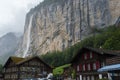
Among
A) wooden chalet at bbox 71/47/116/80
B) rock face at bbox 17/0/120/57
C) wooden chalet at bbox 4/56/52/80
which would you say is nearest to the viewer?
wooden chalet at bbox 71/47/116/80

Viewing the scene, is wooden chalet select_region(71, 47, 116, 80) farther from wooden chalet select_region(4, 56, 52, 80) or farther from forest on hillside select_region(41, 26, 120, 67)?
forest on hillside select_region(41, 26, 120, 67)

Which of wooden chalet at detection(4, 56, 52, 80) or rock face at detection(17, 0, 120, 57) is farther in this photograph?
rock face at detection(17, 0, 120, 57)

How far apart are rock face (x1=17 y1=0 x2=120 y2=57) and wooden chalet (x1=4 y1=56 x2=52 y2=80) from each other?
191ft

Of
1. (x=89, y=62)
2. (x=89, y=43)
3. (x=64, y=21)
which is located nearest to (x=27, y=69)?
(x=89, y=62)

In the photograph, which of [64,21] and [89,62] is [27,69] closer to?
[89,62]

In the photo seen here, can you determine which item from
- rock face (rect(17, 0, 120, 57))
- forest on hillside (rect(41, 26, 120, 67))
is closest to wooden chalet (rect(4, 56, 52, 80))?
forest on hillside (rect(41, 26, 120, 67))

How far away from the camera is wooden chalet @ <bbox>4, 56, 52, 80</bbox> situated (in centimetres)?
6544

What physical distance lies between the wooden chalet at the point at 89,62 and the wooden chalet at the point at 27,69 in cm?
1995

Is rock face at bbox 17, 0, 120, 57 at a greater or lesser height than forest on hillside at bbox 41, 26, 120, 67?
greater

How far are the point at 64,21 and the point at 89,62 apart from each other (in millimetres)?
99941

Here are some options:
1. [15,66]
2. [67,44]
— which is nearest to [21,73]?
[15,66]

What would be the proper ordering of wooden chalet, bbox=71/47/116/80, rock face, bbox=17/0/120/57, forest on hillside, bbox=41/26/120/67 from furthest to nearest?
rock face, bbox=17/0/120/57, forest on hillside, bbox=41/26/120/67, wooden chalet, bbox=71/47/116/80

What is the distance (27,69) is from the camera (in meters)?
65.9

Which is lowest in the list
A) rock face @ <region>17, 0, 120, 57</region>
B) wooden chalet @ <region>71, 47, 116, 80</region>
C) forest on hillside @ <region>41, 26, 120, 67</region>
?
wooden chalet @ <region>71, 47, 116, 80</region>
